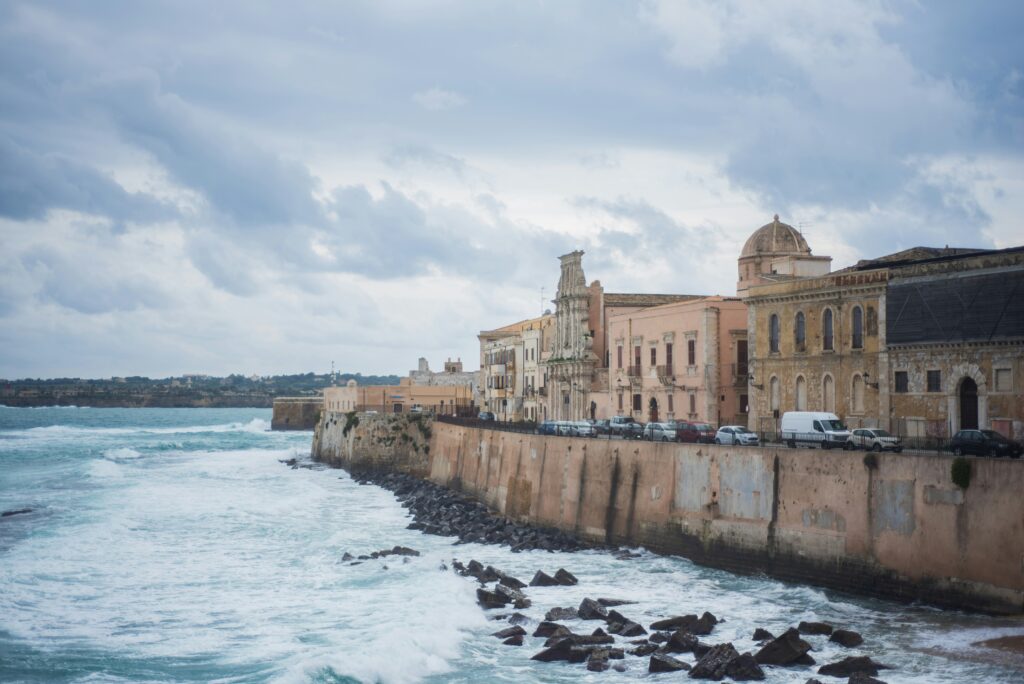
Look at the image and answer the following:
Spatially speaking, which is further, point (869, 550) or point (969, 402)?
point (969, 402)

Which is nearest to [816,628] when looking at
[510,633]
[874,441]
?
[510,633]

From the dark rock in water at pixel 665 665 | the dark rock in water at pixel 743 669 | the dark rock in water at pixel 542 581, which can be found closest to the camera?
the dark rock in water at pixel 743 669

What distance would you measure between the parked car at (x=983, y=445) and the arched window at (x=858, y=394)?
967cm

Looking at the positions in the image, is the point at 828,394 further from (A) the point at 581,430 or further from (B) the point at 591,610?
(B) the point at 591,610

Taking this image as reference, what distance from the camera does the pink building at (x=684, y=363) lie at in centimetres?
4869

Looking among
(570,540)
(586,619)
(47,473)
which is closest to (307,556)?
(570,540)

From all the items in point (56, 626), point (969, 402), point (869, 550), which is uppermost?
point (969, 402)

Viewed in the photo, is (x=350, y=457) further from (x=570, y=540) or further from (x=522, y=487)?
(x=570, y=540)

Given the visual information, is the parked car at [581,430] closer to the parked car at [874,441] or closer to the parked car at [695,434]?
the parked car at [695,434]

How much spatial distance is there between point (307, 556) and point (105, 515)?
628 inches

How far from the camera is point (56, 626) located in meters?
28.4

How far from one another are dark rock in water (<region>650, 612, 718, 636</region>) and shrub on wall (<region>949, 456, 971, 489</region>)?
698cm

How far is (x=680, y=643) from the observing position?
2383 centimetres

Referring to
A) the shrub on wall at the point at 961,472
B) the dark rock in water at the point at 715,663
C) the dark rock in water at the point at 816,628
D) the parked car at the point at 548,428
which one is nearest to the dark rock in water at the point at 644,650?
the dark rock in water at the point at 715,663
